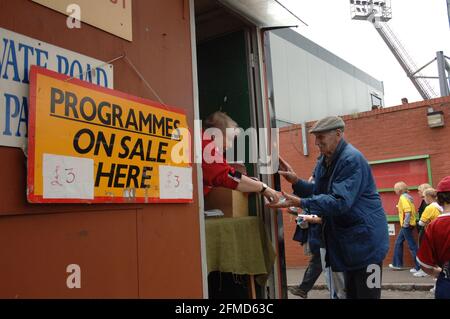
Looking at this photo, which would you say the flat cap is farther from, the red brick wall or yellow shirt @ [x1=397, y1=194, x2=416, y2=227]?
the red brick wall

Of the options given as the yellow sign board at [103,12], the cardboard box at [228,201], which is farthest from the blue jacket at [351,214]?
the yellow sign board at [103,12]

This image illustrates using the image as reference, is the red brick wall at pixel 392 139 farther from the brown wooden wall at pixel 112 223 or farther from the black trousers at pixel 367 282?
the brown wooden wall at pixel 112 223

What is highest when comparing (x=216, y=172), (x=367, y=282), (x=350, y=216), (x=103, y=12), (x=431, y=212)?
(x=103, y=12)

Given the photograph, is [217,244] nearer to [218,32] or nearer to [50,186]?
[50,186]

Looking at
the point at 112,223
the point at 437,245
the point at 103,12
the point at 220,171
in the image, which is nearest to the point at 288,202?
the point at 220,171

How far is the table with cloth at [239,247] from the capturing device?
307 cm

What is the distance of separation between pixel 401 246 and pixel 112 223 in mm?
9118

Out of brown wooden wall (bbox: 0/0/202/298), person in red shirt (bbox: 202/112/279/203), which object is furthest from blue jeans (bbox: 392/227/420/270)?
brown wooden wall (bbox: 0/0/202/298)

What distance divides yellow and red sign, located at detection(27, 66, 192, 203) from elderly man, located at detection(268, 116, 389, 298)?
105 cm

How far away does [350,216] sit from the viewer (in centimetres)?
300

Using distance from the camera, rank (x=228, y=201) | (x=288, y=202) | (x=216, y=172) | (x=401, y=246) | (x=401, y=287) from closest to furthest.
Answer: (x=216, y=172) < (x=288, y=202) < (x=228, y=201) < (x=401, y=287) < (x=401, y=246)

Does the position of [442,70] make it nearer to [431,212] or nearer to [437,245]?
[431,212]

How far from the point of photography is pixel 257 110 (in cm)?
360

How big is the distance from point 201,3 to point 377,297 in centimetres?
269
